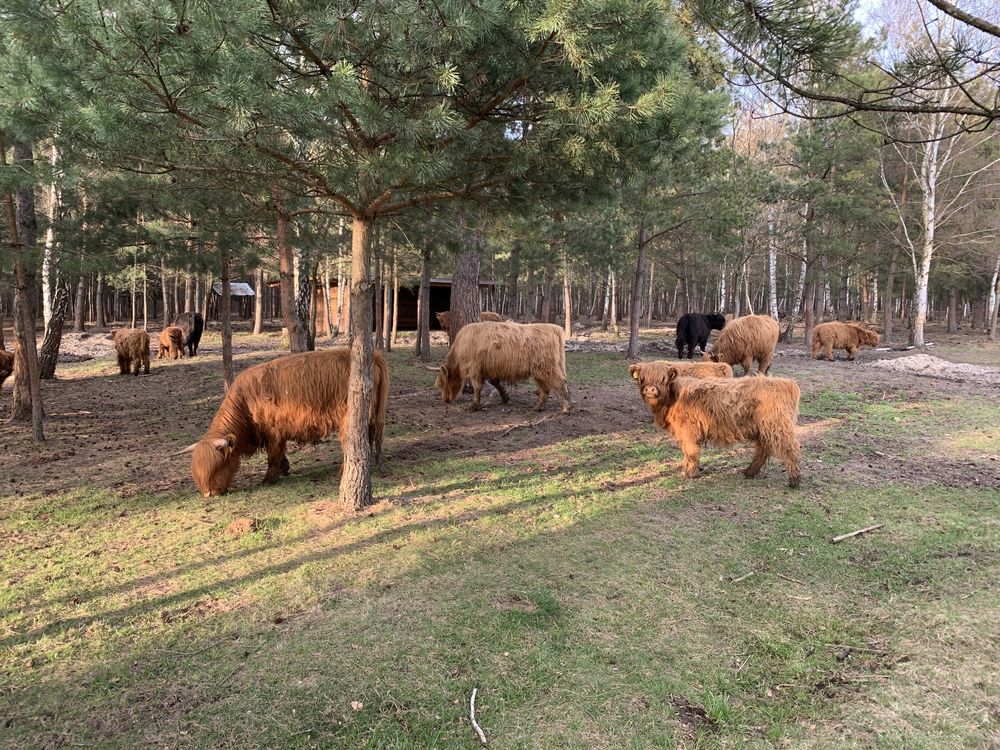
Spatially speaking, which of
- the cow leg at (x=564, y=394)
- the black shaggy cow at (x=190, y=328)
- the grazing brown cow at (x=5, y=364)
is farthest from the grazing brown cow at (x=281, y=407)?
the black shaggy cow at (x=190, y=328)

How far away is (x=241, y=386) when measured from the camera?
590 centimetres

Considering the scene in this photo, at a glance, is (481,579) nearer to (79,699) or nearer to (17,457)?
(79,699)

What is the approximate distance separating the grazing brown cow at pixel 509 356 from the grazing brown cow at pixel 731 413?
3095 mm

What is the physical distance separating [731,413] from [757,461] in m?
0.89

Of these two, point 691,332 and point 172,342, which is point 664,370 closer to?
point 691,332

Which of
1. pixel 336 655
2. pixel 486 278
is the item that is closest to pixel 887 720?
pixel 336 655

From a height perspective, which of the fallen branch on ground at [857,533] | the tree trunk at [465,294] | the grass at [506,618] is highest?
the tree trunk at [465,294]

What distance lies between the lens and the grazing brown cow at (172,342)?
666 inches

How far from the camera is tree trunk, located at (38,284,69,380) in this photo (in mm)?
12078

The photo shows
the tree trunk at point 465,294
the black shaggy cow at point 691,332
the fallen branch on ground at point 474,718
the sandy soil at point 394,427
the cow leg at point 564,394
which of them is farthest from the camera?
the black shaggy cow at point 691,332

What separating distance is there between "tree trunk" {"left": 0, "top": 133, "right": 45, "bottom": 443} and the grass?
2496 mm

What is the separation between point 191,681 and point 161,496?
322 cm

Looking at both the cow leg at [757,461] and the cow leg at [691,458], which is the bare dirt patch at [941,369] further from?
the cow leg at [691,458]

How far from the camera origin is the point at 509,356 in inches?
369
